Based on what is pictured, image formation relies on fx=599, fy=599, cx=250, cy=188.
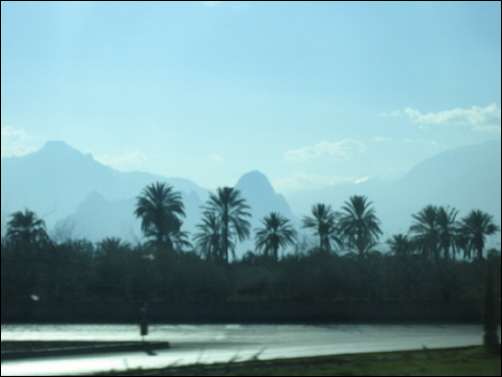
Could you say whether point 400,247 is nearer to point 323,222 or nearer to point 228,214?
point 323,222

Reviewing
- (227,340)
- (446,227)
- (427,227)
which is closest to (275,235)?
(427,227)

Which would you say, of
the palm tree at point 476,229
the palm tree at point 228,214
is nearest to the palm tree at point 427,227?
the palm tree at point 476,229

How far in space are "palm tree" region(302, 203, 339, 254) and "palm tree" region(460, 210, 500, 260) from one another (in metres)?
11.2

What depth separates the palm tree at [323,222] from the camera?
47750 millimetres

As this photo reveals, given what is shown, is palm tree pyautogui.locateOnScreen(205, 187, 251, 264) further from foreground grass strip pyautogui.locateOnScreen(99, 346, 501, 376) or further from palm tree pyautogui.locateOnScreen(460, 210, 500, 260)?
foreground grass strip pyautogui.locateOnScreen(99, 346, 501, 376)

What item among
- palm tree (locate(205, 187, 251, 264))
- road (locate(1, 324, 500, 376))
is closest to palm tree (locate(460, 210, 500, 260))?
palm tree (locate(205, 187, 251, 264))

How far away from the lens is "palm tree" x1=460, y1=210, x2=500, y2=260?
50.9 metres

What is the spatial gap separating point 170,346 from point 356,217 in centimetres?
3513

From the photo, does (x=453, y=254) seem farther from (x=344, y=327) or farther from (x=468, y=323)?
(x=344, y=327)

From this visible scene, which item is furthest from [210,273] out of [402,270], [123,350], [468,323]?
[123,350]

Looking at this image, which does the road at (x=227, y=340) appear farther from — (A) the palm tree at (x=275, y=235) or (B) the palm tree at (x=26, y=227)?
(A) the palm tree at (x=275, y=235)

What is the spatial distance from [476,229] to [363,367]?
4126 cm

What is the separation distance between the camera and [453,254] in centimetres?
4884

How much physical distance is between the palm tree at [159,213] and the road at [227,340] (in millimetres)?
21069
